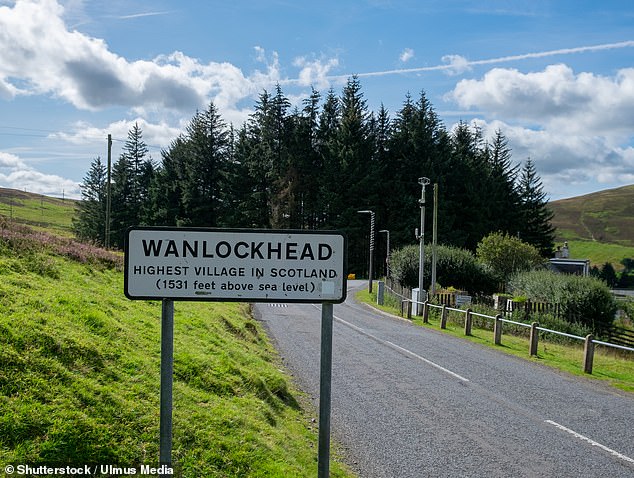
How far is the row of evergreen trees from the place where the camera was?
61.9 m

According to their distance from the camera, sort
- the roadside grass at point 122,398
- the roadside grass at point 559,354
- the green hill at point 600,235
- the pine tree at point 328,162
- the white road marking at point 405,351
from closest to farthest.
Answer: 1. the roadside grass at point 122,398
2. the white road marking at point 405,351
3. the roadside grass at point 559,354
4. the pine tree at point 328,162
5. the green hill at point 600,235

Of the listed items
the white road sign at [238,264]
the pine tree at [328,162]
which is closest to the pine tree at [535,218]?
the pine tree at [328,162]

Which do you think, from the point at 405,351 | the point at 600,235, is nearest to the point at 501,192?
the point at 405,351

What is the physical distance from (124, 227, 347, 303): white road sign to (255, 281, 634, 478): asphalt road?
326 cm

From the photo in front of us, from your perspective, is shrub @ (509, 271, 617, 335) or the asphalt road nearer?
the asphalt road

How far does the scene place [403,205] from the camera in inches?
2437

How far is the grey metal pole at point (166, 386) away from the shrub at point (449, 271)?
35726mm

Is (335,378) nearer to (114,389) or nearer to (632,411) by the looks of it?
(632,411)

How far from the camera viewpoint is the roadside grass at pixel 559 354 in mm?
12930

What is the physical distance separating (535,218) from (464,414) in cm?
7055

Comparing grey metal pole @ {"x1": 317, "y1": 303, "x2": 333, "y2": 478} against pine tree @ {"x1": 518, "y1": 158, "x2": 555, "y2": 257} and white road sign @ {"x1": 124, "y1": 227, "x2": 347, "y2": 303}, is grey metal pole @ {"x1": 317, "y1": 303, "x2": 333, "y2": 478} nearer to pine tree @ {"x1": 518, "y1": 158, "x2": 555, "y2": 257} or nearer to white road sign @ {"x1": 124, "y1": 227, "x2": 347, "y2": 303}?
white road sign @ {"x1": 124, "y1": 227, "x2": 347, "y2": 303}

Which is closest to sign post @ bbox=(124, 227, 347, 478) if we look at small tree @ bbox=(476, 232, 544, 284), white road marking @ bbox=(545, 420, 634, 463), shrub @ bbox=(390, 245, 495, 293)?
white road marking @ bbox=(545, 420, 634, 463)

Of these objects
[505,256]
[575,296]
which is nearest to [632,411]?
[575,296]

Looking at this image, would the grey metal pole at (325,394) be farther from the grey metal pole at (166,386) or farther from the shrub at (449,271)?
the shrub at (449,271)
